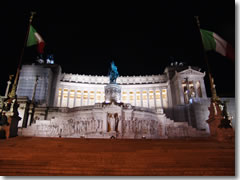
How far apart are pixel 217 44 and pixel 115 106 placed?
16.5 m

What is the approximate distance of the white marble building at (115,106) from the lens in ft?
92.2

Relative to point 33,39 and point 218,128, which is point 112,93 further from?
point 218,128

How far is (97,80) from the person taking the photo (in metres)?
61.1

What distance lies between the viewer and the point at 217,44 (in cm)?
1666

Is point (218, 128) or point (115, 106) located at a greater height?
point (115, 106)

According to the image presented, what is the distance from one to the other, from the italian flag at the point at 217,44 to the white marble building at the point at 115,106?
15341mm

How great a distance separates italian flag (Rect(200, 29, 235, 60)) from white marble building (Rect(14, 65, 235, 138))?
50.3ft

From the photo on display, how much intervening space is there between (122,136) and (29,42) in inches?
656

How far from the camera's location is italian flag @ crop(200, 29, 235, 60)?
14.7 meters

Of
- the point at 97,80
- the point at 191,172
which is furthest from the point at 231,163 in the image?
the point at 97,80

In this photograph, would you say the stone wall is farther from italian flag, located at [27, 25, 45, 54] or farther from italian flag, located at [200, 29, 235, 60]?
italian flag, located at [200, 29, 235, 60]

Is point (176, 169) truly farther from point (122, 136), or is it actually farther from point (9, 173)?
point (122, 136)

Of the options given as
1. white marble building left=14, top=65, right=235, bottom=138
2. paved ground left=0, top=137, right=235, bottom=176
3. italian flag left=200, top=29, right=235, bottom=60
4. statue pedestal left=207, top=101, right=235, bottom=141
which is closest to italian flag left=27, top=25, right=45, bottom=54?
white marble building left=14, top=65, right=235, bottom=138

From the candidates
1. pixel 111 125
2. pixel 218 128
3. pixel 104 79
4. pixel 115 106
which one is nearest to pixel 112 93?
pixel 115 106
